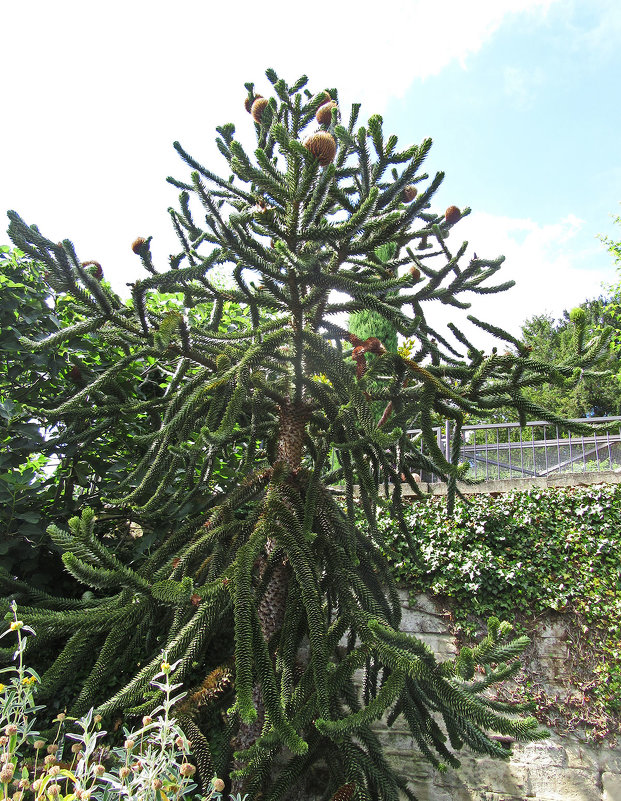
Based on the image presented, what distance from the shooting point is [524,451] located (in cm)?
905

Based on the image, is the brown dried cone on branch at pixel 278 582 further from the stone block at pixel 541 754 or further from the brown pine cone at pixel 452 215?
the stone block at pixel 541 754

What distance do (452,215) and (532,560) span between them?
3898mm

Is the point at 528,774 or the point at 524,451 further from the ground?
the point at 524,451

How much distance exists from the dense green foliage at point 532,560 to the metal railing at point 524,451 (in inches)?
105

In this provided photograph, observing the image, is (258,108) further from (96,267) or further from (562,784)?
(562,784)

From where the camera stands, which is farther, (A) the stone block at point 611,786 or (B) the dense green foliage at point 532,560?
(B) the dense green foliage at point 532,560

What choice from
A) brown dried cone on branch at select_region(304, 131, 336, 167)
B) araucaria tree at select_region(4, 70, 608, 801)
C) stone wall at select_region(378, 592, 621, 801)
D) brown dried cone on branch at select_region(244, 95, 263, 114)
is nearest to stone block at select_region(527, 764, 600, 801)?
stone wall at select_region(378, 592, 621, 801)

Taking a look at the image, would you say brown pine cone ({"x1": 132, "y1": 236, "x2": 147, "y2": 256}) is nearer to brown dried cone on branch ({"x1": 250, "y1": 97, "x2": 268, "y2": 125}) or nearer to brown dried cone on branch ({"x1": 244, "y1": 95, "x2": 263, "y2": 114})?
brown dried cone on branch ({"x1": 250, "y1": 97, "x2": 268, "y2": 125})

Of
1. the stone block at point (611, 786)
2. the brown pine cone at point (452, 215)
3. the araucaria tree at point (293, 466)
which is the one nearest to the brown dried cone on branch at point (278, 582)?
the araucaria tree at point (293, 466)

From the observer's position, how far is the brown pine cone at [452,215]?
3.02 metres

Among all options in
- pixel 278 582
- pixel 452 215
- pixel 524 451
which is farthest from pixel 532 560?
pixel 524 451

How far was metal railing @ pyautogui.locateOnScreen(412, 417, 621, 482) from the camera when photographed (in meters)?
8.67

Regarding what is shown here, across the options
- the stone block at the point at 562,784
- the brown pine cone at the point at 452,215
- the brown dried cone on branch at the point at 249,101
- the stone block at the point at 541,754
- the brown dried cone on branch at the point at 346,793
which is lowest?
the stone block at the point at 562,784

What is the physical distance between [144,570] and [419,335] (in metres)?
2.04
